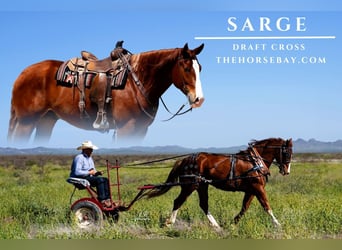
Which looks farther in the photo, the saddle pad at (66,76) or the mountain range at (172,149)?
the saddle pad at (66,76)

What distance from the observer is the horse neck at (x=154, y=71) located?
880 centimetres

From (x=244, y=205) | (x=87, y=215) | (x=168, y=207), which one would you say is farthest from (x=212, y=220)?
(x=87, y=215)

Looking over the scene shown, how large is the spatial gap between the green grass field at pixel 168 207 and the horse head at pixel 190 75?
0.97 m

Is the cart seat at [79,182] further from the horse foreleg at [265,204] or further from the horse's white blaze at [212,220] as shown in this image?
the horse foreleg at [265,204]

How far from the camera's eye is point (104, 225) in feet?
28.0

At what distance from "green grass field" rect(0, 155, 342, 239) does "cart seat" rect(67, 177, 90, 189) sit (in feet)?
0.81

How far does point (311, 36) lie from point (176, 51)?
1811 mm

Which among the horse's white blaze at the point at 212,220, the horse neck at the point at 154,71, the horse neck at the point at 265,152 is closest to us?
the horse's white blaze at the point at 212,220

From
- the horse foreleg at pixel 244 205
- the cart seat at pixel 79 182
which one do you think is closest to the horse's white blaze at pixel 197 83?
the horse foreleg at pixel 244 205

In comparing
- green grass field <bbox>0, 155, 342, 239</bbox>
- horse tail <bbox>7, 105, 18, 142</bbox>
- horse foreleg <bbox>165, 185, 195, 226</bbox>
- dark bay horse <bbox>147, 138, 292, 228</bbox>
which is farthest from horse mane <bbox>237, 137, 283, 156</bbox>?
horse tail <bbox>7, 105, 18, 142</bbox>

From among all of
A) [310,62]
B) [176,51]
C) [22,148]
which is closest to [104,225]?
[22,148]

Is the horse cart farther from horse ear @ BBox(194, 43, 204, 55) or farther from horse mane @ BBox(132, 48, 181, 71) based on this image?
horse ear @ BBox(194, 43, 204, 55)

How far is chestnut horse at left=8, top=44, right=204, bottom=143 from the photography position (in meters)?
8.68

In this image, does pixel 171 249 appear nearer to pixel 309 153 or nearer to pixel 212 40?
pixel 309 153
